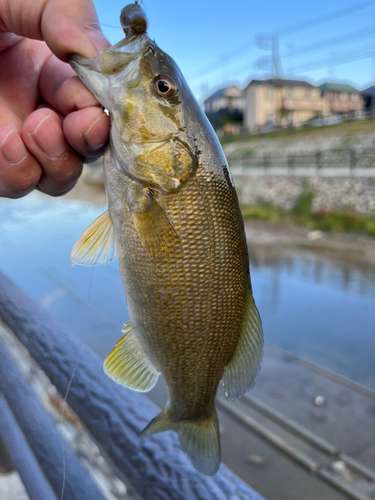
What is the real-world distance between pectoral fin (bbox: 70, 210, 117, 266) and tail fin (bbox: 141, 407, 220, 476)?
1.37ft

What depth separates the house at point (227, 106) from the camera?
41.8 meters

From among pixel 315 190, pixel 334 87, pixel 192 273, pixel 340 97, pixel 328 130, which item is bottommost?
pixel 315 190

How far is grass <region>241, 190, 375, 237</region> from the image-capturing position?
506 inches

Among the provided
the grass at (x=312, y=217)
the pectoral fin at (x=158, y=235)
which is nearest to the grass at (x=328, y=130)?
the grass at (x=312, y=217)

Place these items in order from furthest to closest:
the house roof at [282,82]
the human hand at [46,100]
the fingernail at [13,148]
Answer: the house roof at [282,82] < the fingernail at [13,148] < the human hand at [46,100]

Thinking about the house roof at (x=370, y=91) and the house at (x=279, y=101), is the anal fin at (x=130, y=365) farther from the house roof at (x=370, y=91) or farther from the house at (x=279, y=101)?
the house roof at (x=370, y=91)

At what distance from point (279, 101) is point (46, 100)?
39.8 metres

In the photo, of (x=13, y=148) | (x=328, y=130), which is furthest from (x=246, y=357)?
(x=328, y=130)

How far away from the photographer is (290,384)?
4.71m

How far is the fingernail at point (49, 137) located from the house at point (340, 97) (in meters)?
46.3

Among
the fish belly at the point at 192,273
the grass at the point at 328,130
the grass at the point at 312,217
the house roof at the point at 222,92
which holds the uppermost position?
the house roof at the point at 222,92

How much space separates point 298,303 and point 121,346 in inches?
271

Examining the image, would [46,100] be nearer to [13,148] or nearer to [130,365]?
[13,148]

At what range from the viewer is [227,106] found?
45625 millimetres
